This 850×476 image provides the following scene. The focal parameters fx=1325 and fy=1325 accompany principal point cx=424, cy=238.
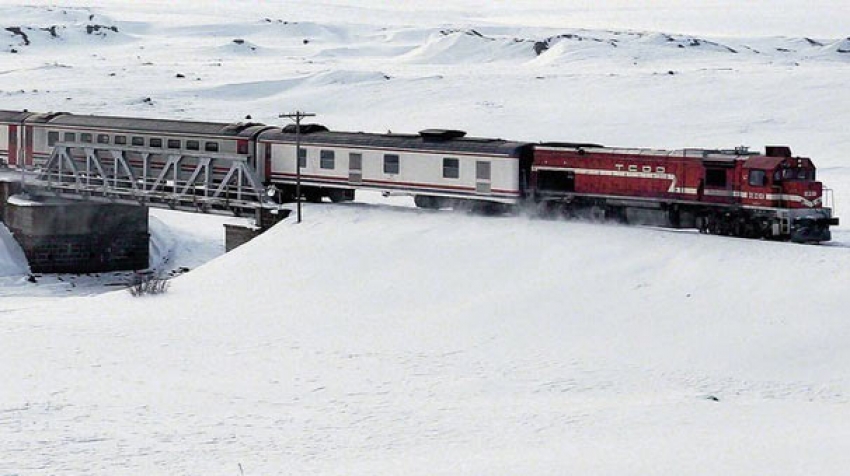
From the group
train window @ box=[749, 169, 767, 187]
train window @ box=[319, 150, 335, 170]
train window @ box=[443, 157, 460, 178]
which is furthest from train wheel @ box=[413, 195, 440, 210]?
train window @ box=[749, 169, 767, 187]

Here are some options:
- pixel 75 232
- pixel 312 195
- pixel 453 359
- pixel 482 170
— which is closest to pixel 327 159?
pixel 312 195

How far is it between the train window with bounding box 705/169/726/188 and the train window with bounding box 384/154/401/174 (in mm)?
11581

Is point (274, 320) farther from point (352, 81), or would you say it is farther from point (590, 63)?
point (590, 63)

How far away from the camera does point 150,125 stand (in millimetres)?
52812

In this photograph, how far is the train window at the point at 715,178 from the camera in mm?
39875

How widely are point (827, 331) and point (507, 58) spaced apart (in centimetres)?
9759

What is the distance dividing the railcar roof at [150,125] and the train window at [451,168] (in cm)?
969

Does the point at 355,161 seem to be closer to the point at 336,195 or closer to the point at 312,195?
the point at 336,195

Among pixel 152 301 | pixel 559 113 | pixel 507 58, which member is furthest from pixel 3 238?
pixel 507 58

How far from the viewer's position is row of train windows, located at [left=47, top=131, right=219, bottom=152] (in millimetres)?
51406

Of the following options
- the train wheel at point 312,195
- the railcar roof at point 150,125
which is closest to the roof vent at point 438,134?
the train wheel at point 312,195

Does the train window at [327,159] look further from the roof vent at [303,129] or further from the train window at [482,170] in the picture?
the train window at [482,170]

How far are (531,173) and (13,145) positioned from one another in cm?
2661

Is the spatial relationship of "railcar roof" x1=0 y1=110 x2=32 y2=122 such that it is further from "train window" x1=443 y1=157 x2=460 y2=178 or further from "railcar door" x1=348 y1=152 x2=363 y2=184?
"train window" x1=443 y1=157 x2=460 y2=178
